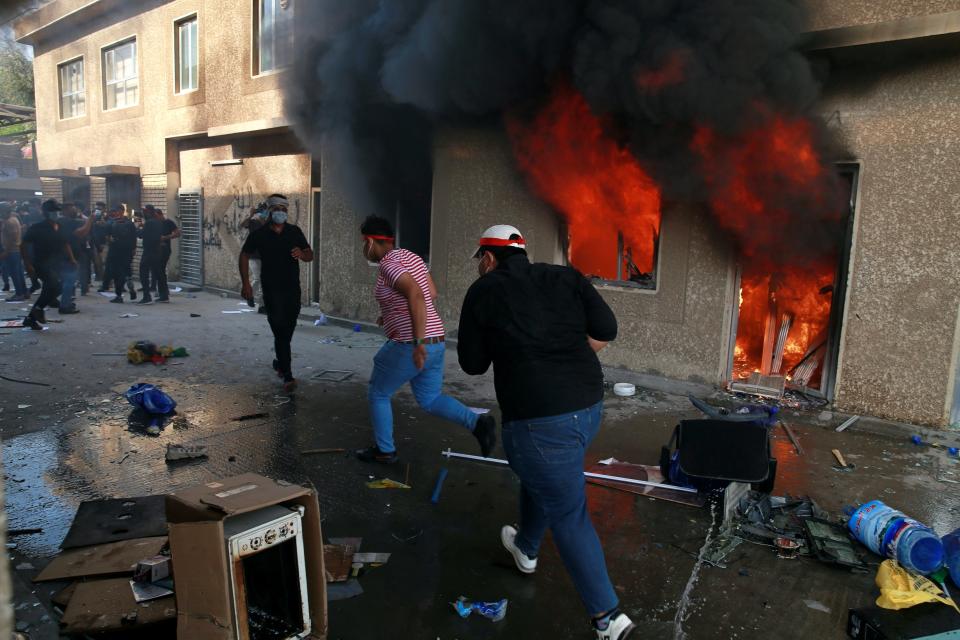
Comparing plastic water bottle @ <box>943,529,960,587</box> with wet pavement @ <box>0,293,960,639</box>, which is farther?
plastic water bottle @ <box>943,529,960,587</box>

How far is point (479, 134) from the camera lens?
8.57 meters

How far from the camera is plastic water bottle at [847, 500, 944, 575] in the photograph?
3275 millimetres

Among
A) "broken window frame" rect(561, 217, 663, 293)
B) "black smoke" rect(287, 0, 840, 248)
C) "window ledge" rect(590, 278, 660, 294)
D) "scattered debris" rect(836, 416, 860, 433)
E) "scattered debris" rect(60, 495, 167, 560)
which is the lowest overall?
"scattered debris" rect(60, 495, 167, 560)

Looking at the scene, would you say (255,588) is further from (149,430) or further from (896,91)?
(896,91)

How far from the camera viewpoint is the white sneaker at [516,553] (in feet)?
10.8

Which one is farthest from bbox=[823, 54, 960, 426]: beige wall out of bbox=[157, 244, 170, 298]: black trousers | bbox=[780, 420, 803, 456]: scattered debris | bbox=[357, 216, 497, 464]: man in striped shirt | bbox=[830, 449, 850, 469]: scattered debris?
bbox=[157, 244, 170, 298]: black trousers

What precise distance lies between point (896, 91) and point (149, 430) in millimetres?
7170

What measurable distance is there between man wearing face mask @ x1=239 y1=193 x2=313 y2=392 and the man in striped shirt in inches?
79.9

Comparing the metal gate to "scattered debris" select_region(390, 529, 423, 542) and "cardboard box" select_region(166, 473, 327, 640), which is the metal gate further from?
"cardboard box" select_region(166, 473, 327, 640)

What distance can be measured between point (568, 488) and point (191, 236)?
1530cm

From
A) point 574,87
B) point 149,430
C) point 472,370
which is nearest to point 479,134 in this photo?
point 574,87

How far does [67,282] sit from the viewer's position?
10578 millimetres

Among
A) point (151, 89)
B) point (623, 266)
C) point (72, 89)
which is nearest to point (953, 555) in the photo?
point (623, 266)

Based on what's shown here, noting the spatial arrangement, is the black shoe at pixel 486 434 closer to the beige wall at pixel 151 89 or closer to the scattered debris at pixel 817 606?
the scattered debris at pixel 817 606
